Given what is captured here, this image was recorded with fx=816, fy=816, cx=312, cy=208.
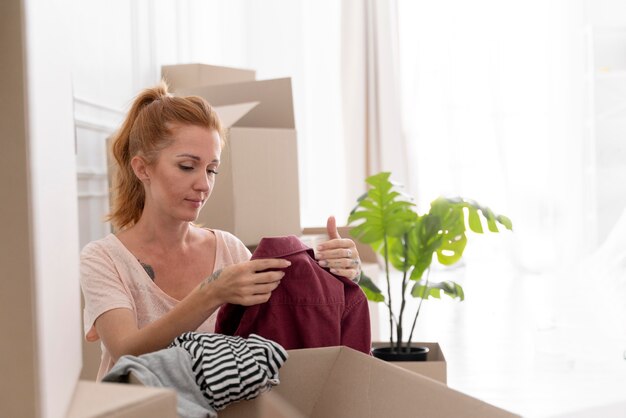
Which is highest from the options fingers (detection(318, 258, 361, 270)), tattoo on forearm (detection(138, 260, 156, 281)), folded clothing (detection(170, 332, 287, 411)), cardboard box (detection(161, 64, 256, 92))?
cardboard box (detection(161, 64, 256, 92))

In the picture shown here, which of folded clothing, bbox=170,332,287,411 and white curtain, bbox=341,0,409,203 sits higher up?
white curtain, bbox=341,0,409,203

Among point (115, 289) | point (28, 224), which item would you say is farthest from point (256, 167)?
point (28, 224)

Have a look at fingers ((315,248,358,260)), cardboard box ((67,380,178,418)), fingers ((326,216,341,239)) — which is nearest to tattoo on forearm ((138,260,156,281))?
fingers ((326,216,341,239))

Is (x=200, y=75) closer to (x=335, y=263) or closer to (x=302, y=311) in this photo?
(x=335, y=263)

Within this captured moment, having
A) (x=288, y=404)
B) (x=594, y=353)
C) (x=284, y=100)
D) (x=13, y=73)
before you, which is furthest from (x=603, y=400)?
(x=13, y=73)

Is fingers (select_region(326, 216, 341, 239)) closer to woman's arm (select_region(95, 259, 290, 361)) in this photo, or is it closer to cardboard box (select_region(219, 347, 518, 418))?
woman's arm (select_region(95, 259, 290, 361))

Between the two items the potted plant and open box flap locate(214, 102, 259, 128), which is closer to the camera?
the potted plant

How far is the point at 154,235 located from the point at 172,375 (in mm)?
840

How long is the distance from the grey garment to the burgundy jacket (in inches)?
9.7

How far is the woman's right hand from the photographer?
0.98m

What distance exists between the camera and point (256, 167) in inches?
82.7

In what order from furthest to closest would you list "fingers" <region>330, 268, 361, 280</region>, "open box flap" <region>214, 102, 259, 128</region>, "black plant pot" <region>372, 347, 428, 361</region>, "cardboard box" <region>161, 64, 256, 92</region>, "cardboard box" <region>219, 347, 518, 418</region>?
"cardboard box" <region>161, 64, 256, 92</region> < "open box flap" <region>214, 102, 259, 128</region> < "black plant pot" <region>372, 347, 428, 361</region> < "fingers" <region>330, 268, 361, 280</region> < "cardboard box" <region>219, 347, 518, 418</region>

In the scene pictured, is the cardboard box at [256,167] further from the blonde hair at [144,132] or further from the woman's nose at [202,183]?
the woman's nose at [202,183]

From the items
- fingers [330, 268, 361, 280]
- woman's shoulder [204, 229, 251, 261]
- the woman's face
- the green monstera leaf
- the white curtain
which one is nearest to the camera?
fingers [330, 268, 361, 280]
